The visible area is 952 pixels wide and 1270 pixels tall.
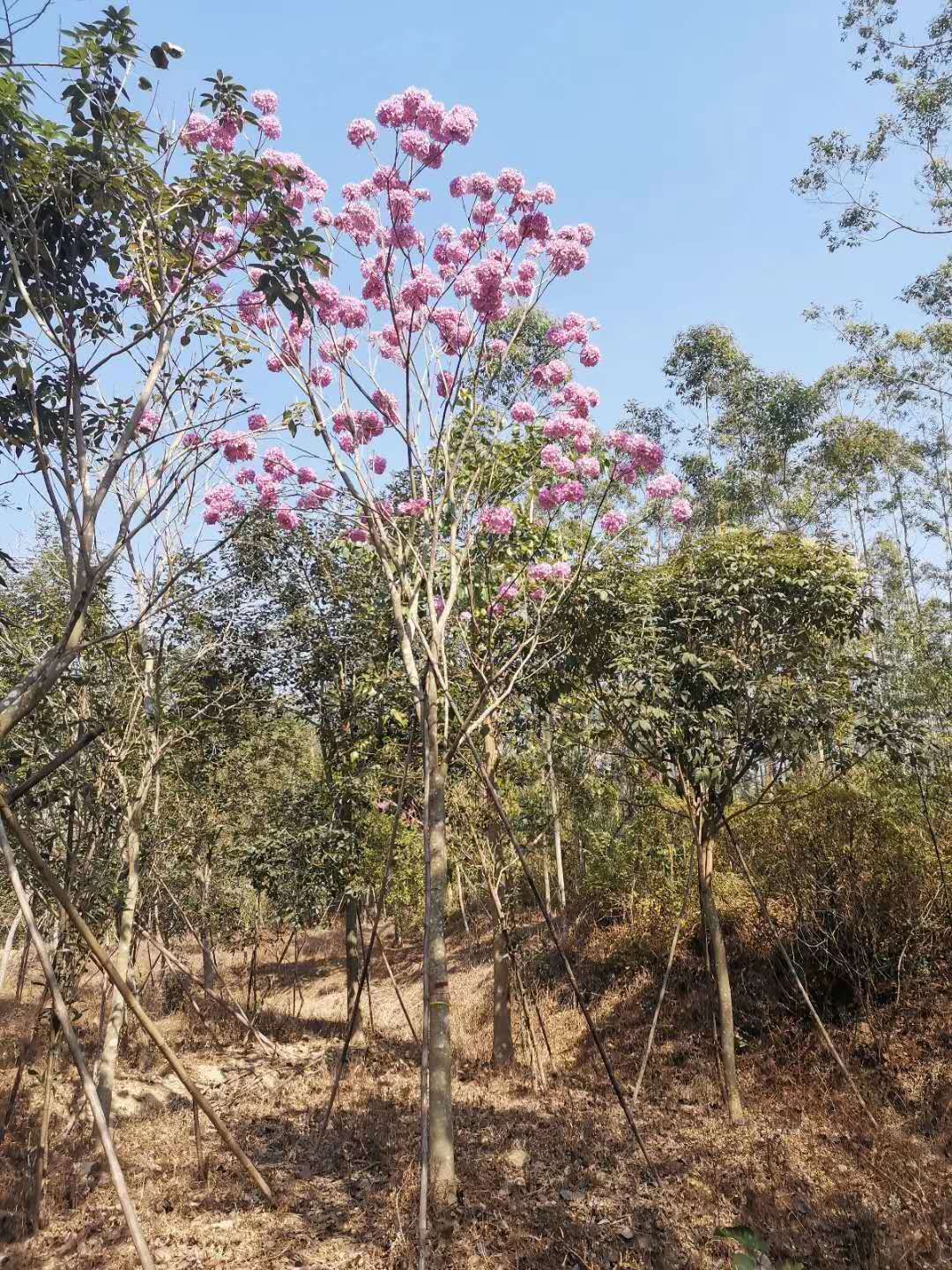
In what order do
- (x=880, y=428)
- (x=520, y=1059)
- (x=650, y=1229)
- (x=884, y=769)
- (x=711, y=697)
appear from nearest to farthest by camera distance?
(x=650, y=1229)
(x=711, y=697)
(x=884, y=769)
(x=520, y=1059)
(x=880, y=428)

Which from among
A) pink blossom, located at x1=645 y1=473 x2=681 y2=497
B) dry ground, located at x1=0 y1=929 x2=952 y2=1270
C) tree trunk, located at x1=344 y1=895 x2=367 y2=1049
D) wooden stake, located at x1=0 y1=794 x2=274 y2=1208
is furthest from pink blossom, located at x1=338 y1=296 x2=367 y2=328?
tree trunk, located at x1=344 y1=895 x2=367 y2=1049

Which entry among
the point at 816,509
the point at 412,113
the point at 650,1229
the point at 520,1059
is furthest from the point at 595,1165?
the point at 816,509

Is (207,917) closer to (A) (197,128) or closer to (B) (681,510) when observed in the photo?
(B) (681,510)

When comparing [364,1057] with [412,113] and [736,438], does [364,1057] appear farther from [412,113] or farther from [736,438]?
[736,438]

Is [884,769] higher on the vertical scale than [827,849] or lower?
higher

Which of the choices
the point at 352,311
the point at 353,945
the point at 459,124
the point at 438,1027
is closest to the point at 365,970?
the point at 438,1027

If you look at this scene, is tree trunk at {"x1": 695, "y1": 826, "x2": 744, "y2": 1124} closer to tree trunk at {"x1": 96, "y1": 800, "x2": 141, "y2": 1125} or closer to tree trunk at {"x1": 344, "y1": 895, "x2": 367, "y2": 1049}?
tree trunk at {"x1": 96, "y1": 800, "x2": 141, "y2": 1125}

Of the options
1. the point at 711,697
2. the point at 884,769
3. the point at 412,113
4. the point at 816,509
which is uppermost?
the point at 816,509

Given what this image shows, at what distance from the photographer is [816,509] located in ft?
82.6

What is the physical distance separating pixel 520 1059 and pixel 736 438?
66.8 feet

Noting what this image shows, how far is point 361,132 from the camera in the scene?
18.7ft

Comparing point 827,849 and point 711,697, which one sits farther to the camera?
point 827,849

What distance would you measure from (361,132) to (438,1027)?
6.30 metres

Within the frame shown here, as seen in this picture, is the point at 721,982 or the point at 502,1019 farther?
the point at 502,1019
